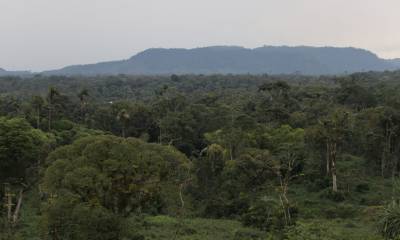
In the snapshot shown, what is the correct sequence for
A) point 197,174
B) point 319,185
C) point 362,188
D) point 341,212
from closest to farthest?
point 341,212, point 197,174, point 362,188, point 319,185

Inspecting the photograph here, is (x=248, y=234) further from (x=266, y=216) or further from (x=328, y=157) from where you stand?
(x=328, y=157)

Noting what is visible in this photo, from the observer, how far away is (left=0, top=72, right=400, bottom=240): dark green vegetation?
19.2 metres

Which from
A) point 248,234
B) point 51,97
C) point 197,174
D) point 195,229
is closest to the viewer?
point 248,234

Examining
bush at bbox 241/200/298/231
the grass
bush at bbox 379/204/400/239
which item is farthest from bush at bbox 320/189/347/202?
bush at bbox 379/204/400/239

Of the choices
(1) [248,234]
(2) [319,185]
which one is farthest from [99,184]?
(2) [319,185]

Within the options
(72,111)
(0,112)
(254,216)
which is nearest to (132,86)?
(72,111)

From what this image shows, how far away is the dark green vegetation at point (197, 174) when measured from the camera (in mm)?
19156

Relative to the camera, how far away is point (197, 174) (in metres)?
35.8

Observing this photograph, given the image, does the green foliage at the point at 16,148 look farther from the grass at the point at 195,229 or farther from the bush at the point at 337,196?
the bush at the point at 337,196

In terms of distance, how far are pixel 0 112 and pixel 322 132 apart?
32.6 m

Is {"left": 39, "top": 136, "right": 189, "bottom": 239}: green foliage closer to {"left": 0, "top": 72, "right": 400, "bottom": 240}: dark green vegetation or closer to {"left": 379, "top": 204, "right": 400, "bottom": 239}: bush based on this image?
{"left": 0, "top": 72, "right": 400, "bottom": 240}: dark green vegetation

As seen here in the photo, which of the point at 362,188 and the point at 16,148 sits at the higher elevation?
the point at 16,148

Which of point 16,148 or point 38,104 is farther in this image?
point 38,104

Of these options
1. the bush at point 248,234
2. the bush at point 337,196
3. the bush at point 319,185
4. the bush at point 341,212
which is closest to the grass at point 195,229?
the bush at point 248,234
